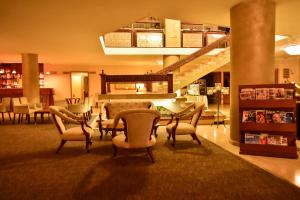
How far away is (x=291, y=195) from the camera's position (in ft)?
8.87

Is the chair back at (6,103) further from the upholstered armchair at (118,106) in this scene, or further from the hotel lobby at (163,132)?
the upholstered armchair at (118,106)

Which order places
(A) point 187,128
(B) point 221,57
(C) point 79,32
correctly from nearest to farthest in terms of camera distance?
1. (A) point 187,128
2. (C) point 79,32
3. (B) point 221,57

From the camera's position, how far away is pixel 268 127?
4.24 metres

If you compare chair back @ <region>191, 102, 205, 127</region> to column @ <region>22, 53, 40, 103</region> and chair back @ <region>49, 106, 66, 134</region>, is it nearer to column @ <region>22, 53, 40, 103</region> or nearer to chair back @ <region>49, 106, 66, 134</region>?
chair back @ <region>49, 106, 66, 134</region>

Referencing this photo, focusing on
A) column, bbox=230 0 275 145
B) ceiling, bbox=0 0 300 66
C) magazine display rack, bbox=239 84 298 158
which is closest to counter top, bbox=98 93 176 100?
ceiling, bbox=0 0 300 66

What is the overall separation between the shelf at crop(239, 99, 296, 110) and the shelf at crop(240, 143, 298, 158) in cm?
69

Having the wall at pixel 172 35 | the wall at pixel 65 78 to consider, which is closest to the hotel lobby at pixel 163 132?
the wall at pixel 172 35

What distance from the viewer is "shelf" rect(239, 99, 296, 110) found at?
162 inches

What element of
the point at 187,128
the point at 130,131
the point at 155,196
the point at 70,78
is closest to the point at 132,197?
the point at 155,196

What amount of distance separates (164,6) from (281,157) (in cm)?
373

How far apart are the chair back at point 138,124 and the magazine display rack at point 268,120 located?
1767 mm

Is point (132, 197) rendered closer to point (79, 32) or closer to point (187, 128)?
point (187, 128)

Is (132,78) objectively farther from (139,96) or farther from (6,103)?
(6,103)

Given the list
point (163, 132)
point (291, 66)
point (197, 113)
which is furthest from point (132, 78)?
point (291, 66)
